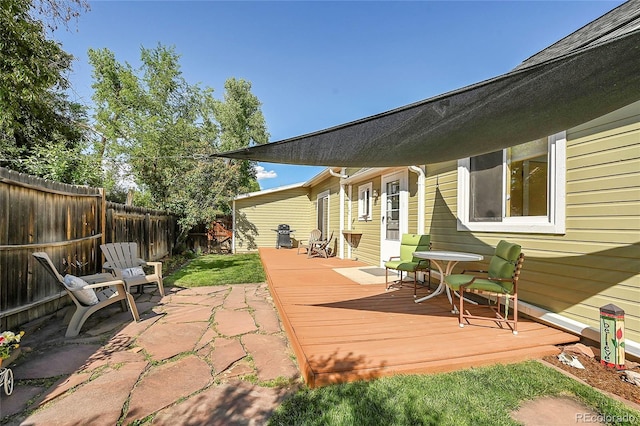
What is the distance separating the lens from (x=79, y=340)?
2.90 metres

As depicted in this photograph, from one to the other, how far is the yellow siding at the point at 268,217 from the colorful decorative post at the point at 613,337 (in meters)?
10.4

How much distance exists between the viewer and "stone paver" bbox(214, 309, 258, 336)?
321cm

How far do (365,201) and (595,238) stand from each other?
5.09 metres

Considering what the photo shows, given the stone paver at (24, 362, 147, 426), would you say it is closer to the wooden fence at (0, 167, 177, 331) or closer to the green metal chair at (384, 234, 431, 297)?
the wooden fence at (0, 167, 177, 331)

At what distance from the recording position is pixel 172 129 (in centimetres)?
1183

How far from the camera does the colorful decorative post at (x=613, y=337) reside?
2.24 metres

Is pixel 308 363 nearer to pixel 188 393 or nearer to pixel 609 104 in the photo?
pixel 188 393

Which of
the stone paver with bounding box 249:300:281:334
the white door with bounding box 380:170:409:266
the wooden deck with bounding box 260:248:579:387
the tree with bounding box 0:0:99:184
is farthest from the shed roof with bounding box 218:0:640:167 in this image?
the tree with bounding box 0:0:99:184

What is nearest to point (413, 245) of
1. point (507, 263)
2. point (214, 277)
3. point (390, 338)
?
point (507, 263)

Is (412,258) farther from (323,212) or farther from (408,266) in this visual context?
(323,212)

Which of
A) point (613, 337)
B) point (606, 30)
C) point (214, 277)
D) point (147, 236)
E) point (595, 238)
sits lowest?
point (214, 277)

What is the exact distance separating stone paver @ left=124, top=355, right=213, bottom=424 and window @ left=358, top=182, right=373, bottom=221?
540 centimetres

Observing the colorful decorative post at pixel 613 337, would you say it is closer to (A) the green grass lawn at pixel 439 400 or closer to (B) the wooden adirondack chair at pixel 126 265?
(A) the green grass lawn at pixel 439 400

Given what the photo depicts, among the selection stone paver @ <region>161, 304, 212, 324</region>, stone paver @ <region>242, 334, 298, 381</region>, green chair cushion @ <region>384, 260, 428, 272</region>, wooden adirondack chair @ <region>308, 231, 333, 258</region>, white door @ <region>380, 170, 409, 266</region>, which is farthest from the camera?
wooden adirondack chair @ <region>308, 231, 333, 258</region>
